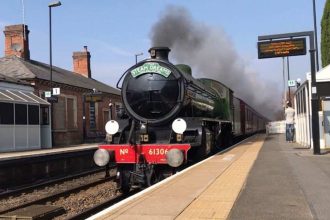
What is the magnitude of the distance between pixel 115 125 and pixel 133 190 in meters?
1.84

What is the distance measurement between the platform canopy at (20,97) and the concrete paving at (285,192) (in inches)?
558

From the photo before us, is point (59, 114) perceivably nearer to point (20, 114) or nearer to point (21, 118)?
point (21, 118)

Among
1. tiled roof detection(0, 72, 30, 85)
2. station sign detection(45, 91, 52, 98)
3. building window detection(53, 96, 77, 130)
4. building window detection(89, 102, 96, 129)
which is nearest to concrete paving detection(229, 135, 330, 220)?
tiled roof detection(0, 72, 30, 85)

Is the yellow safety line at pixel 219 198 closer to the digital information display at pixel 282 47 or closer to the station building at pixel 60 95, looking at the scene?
the digital information display at pixel 282 47

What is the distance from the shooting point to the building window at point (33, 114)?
2531 cm

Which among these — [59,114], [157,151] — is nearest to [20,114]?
[59,114]

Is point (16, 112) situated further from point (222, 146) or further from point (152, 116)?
point (152, 116)

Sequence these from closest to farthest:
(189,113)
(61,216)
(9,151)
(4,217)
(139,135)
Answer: (4,217) → (61,216) → (139,135) → (189,113) → (9,151)

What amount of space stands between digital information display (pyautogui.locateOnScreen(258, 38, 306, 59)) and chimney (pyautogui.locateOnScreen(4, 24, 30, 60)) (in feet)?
58.5

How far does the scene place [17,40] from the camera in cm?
3269

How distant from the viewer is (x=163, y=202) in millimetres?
7590

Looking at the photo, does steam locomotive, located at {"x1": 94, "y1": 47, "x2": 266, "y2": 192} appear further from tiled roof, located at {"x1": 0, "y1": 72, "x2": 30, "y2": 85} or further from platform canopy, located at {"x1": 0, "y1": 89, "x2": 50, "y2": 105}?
tiled roof, located at {"x1": 0, "y1": 72, "x2": 30, "y2": 85}

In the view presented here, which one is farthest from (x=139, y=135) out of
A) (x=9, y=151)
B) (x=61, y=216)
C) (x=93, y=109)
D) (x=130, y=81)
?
(x=93, y=109)

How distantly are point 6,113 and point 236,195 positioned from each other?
56.0ft
